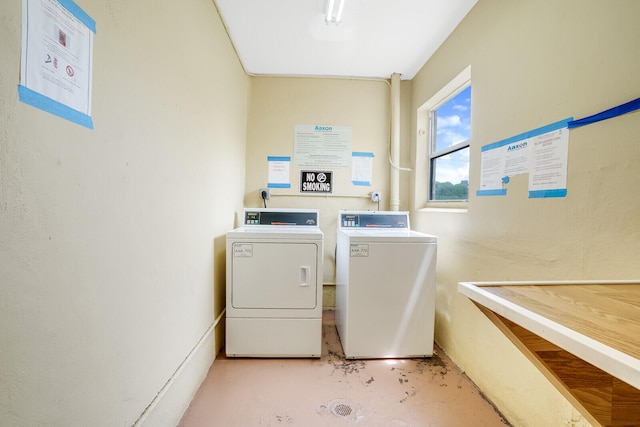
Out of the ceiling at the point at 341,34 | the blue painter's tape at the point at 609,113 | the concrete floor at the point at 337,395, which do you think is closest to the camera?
the blue painter's tape at the point at 609,113

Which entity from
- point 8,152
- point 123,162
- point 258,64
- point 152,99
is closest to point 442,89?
point 258,64

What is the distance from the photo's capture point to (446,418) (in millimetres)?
1410

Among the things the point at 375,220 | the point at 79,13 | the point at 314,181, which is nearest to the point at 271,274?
the point at 375,220

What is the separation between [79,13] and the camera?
2.40 feet

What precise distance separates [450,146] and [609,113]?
1308 mm

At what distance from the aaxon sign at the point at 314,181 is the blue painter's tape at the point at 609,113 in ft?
6.34

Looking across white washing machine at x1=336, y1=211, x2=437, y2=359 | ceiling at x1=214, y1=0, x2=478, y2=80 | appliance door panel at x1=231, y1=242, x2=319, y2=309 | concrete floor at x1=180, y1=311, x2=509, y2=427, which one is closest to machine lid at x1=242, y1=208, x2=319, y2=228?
appliance door panel at x1=231, y1=242, x2=319, y2=309

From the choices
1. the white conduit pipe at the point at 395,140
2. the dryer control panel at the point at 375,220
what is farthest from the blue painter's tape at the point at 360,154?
the dryer control panel at the point at 375,220

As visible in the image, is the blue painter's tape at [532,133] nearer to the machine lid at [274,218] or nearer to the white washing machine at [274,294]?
the white washing machine at [274,294]

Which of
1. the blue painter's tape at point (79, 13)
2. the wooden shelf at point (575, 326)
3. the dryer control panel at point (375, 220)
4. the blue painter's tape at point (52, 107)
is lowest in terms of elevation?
the wooden shelf at point (575, 326)

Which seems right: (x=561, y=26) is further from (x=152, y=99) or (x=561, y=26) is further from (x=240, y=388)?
(x=240, y=388)

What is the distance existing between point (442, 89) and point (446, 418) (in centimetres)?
227

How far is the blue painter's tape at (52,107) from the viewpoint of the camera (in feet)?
1.98

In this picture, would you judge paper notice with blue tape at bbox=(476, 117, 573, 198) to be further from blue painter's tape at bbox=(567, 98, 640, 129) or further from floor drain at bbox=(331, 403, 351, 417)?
floor drain at bbox=(331, 403, 351, 417)
